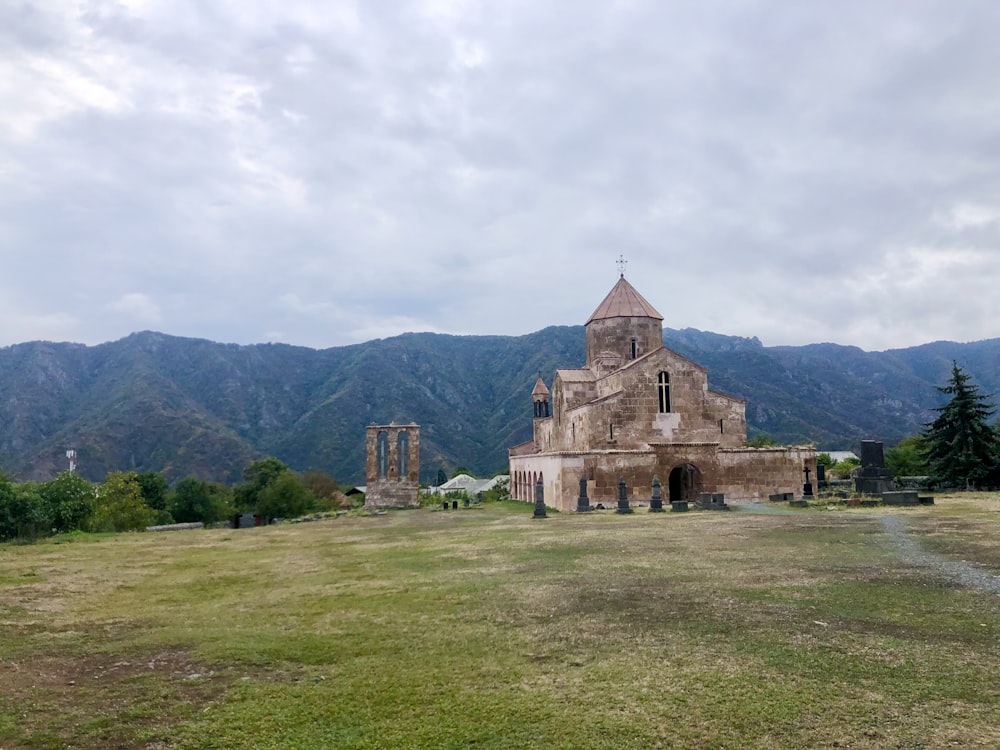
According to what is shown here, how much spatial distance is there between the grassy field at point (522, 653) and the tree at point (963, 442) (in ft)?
70.9

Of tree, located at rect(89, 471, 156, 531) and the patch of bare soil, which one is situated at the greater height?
the patch of bare soil

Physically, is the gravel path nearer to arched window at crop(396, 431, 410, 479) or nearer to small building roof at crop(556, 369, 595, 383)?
small building roof at crop(556, 369, 595, 383)

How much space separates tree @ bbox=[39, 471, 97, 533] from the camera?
25.0m

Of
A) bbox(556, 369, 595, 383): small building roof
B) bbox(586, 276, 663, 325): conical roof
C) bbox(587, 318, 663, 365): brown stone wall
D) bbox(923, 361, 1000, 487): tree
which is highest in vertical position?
bbox(586, 276, 663, 325): conical roof

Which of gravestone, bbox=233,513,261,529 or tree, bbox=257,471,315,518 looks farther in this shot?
tree, bbox=257,471,315,518

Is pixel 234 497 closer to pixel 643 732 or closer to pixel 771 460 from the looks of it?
pixel 771 460

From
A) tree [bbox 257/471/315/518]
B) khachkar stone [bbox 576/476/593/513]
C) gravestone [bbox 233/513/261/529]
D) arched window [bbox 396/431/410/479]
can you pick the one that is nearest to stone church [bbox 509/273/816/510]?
khachkar stone [bbox 576/476/593/513]

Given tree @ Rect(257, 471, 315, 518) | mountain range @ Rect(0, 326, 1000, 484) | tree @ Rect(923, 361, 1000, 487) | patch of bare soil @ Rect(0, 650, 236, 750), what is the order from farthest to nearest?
mountain range @ Rect(0, 326, 1000, 484) → tree @ Rect(257, 471, 315, 518) → tree @ Rect(923, 361, 1000, 487) → patch of bare soil @ Rect(0, 650, 236, 750)

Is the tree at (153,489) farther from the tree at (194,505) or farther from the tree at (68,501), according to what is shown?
the tree at (68,501)

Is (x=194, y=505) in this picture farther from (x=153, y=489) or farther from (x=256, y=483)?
(x=256, y=483)

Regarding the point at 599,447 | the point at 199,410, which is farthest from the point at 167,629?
the point at 199,410

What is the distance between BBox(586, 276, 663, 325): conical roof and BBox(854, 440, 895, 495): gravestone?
488 inches

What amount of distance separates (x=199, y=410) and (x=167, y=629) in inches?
4174

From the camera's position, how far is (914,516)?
16703 mm
